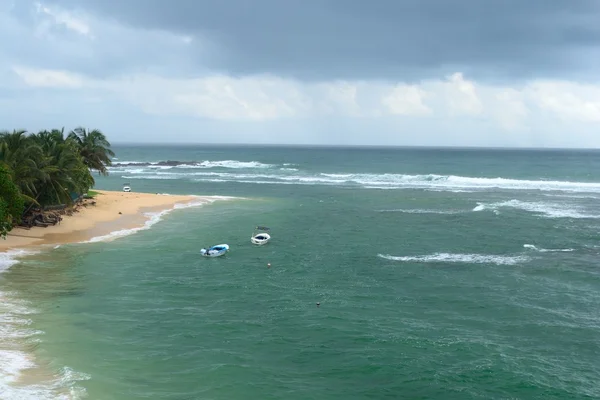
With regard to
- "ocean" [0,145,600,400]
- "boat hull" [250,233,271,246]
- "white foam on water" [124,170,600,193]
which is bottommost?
"ocean" [0,145,600,400]

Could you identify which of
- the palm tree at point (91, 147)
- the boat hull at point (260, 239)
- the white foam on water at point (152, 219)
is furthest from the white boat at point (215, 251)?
the palm tree at point (91, 147)

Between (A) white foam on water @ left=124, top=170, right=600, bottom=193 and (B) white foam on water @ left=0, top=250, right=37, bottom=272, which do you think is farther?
(A) white foam on water @ left=124, top=170, right=600, bottom=193

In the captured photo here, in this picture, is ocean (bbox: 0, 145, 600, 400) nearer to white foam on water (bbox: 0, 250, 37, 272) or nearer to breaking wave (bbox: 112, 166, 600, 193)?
white foam on water (bbox: 0, 250, 37, 272)

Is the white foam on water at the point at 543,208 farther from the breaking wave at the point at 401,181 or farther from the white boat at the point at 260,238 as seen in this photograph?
the white boat at the point at 260,238

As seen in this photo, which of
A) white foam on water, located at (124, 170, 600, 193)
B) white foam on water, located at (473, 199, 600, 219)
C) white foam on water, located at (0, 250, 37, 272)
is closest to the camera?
white foam on water, located at (0, 250, 37, 272)

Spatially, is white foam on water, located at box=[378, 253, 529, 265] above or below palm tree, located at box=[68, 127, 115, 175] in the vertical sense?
below

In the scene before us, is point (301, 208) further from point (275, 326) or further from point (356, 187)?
point (275, 326)

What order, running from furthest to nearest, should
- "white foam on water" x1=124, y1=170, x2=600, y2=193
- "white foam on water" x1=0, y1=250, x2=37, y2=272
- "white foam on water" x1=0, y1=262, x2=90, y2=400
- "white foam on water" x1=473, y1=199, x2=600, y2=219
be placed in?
1. "white foam on water" x1=124, y1=170, x2=600, y2=193
2. "white foam on water" x1=473, y1=199, x2=600, y2=219
3. "white foam on water" x1=0, y1=250, x2=37, y2=272
4. "white foam on water" x1=0, y1=262, x2=90, y2=400

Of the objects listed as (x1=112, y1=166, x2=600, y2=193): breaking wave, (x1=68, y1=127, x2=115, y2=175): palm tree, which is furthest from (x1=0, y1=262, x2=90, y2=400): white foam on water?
(x1=112, y1=166, x2=600, y2=193): breaking wave

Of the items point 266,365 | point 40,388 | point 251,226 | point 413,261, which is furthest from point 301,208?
point 40,388
